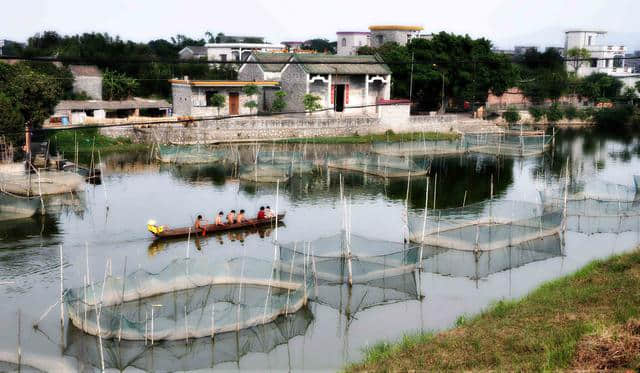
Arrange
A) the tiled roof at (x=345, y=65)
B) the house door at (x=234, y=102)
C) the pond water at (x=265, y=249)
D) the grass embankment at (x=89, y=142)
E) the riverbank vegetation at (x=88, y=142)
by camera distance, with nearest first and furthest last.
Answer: the pond water at (x=265, y=249) < the riverbank vegetation at (x=88, y=142) < the grass embankment at (x=89, y=142) < the house door at (x=234, y=102) < the tiled roof at (x=345, y=65)

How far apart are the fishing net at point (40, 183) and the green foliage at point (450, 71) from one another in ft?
67.5

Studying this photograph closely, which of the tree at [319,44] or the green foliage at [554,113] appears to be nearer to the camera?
the green foliage at [554,113]

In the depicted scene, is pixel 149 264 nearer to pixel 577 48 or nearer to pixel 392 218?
pixel 392 218

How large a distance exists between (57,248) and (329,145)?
17832 millimetres

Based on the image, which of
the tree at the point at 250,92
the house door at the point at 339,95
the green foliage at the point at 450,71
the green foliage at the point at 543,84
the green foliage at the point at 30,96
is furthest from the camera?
the green foliage at the point at 543,84

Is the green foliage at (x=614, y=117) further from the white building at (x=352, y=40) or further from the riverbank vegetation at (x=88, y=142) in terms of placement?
the riverbank vegetation at (x=88, y=142)

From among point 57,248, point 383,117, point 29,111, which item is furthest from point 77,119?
point 57,248

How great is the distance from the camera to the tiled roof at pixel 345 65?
34781 mm

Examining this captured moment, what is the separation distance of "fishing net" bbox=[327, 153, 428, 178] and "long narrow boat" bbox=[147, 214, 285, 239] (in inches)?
277

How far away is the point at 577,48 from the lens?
5375 centimetres

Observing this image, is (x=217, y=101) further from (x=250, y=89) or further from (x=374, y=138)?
(x=374, y=138)

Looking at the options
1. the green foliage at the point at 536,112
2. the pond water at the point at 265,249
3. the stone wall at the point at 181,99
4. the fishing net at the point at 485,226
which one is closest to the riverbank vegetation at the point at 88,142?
the pond water at the point at 265,249

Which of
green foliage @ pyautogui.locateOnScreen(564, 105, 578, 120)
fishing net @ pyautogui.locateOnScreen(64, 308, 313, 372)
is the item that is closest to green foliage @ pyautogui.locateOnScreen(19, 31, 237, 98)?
green foliage @ pyautogui.locateOnScreen(564, 105, 578, 120)

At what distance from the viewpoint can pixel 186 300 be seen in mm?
12234
